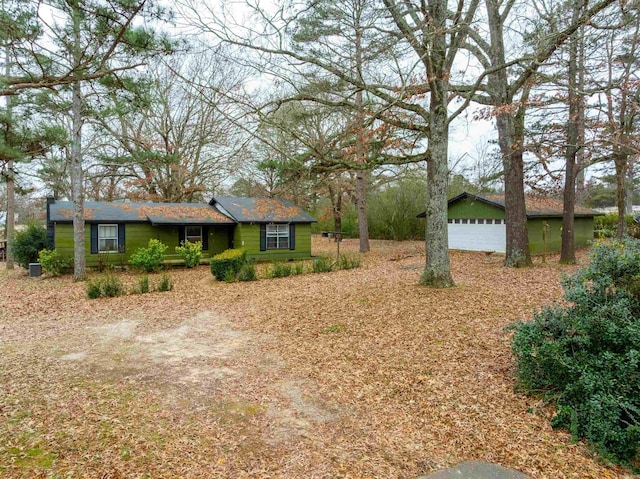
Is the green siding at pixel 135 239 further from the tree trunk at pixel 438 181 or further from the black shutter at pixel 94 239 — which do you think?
the tree trunk at pixel 438 181

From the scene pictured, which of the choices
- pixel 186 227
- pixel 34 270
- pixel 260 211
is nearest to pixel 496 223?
pixel 260 211

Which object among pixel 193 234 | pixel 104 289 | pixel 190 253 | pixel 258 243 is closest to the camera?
pixel 104 289

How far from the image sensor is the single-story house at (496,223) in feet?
51.0

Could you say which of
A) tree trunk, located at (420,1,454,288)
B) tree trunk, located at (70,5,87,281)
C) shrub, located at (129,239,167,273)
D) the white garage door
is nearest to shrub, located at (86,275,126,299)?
tree trunk, located at (70,5,87,281)

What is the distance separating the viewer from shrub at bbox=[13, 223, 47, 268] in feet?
46.6

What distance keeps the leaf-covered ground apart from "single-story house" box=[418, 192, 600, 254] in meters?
8.28

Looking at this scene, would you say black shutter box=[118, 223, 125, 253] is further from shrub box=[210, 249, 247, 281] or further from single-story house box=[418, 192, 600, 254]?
single-story house box=[418, 192, 600, 254]

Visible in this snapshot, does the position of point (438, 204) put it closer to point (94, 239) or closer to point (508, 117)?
point (508, 117)

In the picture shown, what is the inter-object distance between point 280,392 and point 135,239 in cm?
1300

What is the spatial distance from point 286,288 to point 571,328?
23.3ft

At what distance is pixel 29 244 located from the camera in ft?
46.8

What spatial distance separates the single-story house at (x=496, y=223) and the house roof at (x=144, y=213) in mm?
10194

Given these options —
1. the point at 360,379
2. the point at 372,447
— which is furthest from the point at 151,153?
the point at 372,447

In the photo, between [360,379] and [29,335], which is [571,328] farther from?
[29,335]
